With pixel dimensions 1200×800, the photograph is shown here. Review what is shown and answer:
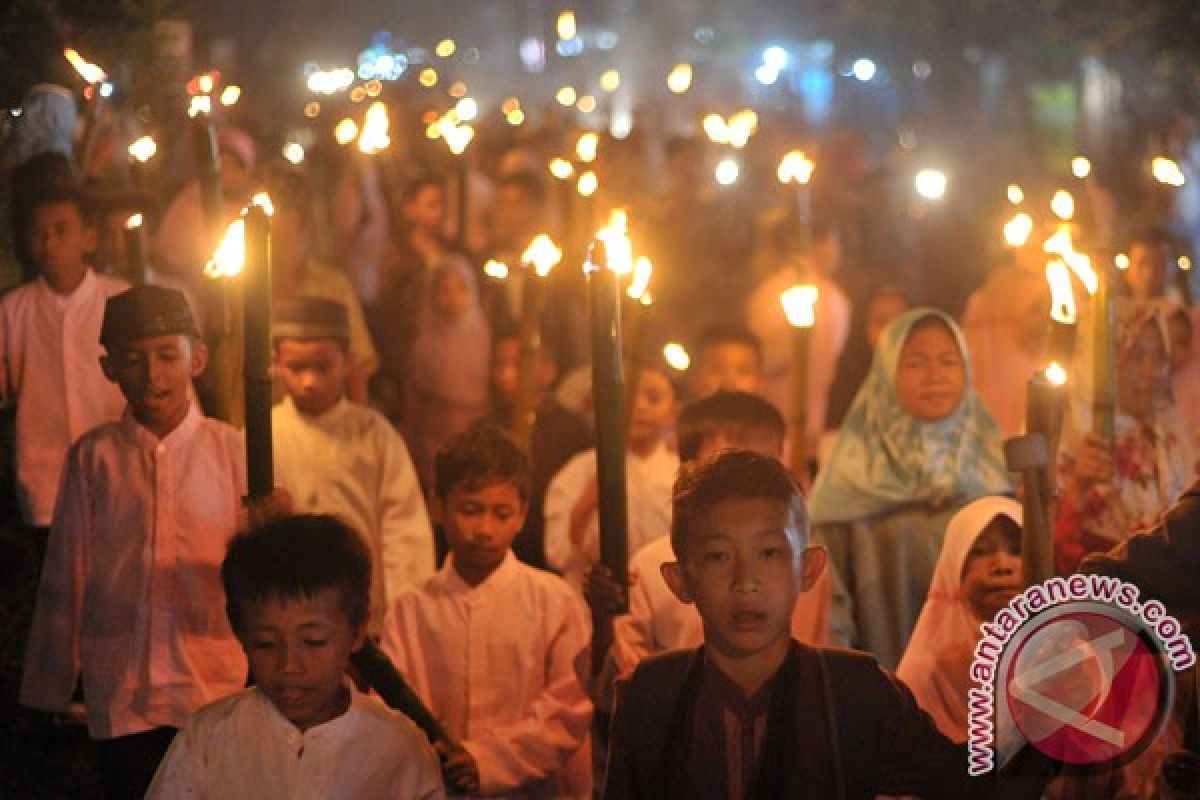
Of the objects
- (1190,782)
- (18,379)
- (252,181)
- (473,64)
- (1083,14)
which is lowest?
(1190,782)

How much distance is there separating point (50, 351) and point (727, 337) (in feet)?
8.95

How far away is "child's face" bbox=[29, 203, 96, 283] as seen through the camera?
6.62 m

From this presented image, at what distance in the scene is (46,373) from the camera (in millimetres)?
6793

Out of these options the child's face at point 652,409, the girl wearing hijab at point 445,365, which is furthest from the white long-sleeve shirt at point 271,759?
the girl wearing hijab at point 445,365

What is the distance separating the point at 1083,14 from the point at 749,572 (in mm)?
11525

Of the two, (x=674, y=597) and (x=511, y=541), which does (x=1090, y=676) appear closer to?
(x=674, y=597)

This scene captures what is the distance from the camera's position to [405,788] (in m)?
4.40

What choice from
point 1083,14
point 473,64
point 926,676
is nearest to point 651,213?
point 1083,14

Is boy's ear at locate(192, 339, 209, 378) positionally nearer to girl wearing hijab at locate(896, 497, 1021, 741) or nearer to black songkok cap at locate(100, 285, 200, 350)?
black songkok cap at locate(100, 285, 200, 350)

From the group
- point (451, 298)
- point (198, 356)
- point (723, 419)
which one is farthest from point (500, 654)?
point (451, 298)

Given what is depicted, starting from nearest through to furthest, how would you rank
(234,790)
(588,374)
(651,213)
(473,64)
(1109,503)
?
1. (234,790)
2. (1109,503)
3. (588,374)
4. (651,213)
5. (473,64)

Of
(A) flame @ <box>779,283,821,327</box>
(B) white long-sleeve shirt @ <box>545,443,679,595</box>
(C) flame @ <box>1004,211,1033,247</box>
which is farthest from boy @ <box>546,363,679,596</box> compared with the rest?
(C) flame @ <box>1004,211,1033,247</box>

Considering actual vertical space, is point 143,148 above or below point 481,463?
above

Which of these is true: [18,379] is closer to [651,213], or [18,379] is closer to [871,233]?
[651,213]
